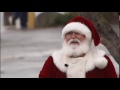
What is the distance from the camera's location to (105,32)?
5.79 m

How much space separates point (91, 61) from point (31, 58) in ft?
19.0

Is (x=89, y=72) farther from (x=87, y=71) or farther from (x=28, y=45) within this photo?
(x=28, y=45)

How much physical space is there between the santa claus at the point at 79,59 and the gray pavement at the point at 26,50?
9.79 ft

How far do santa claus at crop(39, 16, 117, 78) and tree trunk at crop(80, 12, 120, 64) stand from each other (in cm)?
149

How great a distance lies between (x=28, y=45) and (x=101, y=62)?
7.32m

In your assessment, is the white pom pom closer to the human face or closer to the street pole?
the human face

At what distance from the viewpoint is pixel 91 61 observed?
4176 mm

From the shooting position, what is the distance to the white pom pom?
4.13m

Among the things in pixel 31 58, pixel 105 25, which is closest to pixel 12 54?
pixel 31 58

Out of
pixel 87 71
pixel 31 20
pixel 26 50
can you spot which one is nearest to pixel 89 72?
pixel 87 71

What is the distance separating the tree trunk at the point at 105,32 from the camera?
18.9ft

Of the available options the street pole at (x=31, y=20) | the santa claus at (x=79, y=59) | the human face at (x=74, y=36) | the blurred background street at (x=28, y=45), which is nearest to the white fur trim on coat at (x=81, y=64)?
the santa claus at (x=79, y=59)

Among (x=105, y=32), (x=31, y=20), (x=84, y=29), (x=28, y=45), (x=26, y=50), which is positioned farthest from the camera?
(x=31, y=20)

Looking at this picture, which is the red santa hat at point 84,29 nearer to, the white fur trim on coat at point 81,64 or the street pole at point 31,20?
the white fur trim on coat at point 81,64
